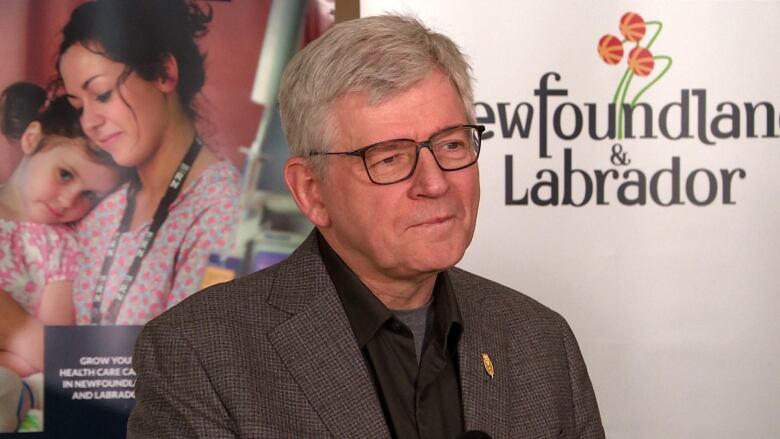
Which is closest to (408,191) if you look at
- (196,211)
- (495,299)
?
(495,299)

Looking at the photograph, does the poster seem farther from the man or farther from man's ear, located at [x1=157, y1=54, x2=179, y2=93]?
the man

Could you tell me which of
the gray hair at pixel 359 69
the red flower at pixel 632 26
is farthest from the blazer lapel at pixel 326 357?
the red flower at pixel 632 26

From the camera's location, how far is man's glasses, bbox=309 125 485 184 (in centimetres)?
177

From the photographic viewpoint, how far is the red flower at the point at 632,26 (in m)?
2.90

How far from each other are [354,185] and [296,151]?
0.57ft

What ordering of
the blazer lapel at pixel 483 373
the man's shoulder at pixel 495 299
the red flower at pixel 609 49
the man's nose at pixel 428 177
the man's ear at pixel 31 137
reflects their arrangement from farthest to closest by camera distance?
the red flower at pixel 609 49
the man's ear at pixel 31 137
the man's shoulder at pixel 495 299
the blazer lapel at pixel 483 373
the man's nose at pixel 428 177

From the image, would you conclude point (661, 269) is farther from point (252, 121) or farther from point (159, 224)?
point (159, 224)

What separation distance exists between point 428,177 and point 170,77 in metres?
1.26

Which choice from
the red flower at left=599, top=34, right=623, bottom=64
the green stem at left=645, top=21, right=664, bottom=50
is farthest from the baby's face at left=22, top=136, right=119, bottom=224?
the green stem at left=645, top=21, right=664, bottom=50

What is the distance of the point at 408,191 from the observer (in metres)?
1.77

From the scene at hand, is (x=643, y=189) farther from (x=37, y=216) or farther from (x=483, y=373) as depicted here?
(x=37, y=216)

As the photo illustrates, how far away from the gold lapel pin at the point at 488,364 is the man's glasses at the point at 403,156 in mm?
398

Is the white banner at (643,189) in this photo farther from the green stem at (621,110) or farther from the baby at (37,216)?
the baby at (37,216)

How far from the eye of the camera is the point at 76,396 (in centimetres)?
275
